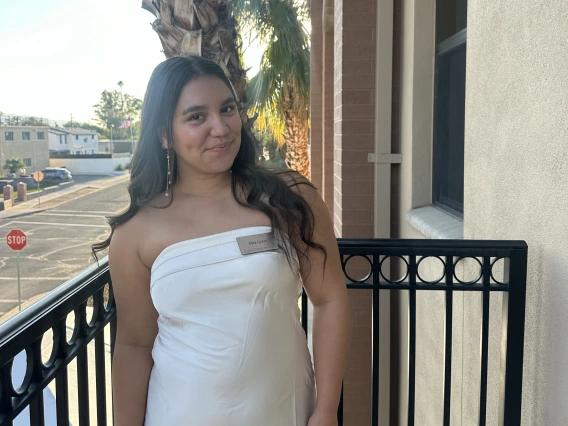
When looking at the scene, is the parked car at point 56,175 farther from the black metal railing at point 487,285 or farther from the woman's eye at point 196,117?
the woman's eye at point 196,117

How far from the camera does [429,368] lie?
397cm

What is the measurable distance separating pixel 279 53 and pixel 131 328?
13.9 m

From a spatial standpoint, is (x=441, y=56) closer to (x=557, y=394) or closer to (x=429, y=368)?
(x=429, y=368)

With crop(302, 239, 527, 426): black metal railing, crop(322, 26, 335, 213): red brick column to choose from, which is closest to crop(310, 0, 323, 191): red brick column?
crop(322, 26, 335, 213): red brick column

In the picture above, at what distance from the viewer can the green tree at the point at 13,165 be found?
48.9 ft

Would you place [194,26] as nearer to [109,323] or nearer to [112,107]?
[109,323]

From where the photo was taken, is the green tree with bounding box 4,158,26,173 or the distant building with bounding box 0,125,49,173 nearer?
the distant building with bounding box 0,125,49,173

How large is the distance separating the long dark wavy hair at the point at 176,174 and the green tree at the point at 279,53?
44.4ft

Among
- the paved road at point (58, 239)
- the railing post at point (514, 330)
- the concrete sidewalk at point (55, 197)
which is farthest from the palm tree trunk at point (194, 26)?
the paved road at point (58, 239)

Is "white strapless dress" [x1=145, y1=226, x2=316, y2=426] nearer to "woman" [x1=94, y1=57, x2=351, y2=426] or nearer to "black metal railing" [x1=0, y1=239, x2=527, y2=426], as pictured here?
"woman" [x1=94, y1=57, x2=351, y2=426]

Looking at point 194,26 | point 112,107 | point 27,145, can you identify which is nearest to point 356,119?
point 194,26

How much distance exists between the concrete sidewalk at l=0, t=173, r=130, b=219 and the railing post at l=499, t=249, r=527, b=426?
43.8ft

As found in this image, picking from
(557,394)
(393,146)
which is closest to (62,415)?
(557,394)

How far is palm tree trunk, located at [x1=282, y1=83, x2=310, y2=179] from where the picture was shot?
52.5 ft
